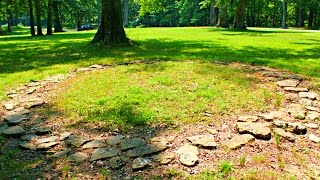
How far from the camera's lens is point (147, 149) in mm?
4242

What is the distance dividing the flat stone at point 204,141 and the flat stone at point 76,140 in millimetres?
1488

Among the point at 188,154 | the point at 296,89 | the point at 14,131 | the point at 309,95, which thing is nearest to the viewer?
the point at 188,154

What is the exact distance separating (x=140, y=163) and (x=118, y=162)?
28cm

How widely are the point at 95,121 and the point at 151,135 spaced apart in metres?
1.07

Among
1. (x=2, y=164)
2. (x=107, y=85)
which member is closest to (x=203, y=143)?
(x=2, y=164)

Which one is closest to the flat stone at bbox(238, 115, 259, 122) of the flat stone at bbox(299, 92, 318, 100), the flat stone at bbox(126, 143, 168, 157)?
the flat stone at bbox(126, 143, 168, 157)

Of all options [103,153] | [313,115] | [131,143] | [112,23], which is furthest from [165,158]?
[112,23]

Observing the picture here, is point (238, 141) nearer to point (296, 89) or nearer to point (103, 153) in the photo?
point (103, 153)

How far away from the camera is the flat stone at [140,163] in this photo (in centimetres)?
381

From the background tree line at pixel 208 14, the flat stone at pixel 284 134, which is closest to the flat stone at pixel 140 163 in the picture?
the flat stone at pixel 284 134

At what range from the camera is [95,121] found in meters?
5.22

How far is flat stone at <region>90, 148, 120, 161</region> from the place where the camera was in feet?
13.5

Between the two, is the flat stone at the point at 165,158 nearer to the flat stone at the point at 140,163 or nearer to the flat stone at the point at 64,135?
the flat stone at the point at 140,163

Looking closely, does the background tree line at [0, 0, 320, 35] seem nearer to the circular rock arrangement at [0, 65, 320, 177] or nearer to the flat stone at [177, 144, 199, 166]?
the circular rock arrangement at [0, 65, 320, 177]
